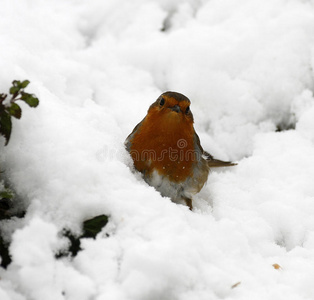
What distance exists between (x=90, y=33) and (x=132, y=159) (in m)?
2.65

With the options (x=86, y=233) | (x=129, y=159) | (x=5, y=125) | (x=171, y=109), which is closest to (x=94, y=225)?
(x=86, y=233)

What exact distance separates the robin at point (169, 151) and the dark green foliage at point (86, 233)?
892 mm

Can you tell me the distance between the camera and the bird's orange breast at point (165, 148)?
10.2 ft

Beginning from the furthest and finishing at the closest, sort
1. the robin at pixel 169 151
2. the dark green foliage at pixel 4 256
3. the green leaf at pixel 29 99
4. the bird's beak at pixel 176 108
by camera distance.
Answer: the bird's beak at pixel 176 108 < the robin at pixel 169 151 < the green leaf at pixel 29 99 < the dark green foliage at pixel 4 256

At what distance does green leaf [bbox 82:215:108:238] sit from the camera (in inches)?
87.0

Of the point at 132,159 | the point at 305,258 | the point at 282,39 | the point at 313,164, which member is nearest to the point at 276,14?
the point at 282,39

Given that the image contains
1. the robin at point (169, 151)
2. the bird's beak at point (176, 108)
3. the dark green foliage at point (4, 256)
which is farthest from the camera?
the bird's beak at point (176, 108)

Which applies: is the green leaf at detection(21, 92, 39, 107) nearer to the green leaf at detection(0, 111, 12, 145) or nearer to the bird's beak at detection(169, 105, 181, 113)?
the green leaf at detection(0, 111, 12, 145)

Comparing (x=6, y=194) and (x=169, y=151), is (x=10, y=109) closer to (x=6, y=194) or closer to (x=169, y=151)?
(x=6, y=194)

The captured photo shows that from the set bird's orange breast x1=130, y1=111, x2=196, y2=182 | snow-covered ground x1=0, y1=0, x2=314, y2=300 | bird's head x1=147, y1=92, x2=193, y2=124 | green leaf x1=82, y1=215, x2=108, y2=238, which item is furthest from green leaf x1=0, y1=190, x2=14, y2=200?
bird's head x1=147, y1=92, x2=193, y2=124

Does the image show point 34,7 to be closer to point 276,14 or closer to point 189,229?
point 276,14

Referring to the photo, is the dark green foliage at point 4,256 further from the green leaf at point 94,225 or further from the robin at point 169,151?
the robin at point 169,151

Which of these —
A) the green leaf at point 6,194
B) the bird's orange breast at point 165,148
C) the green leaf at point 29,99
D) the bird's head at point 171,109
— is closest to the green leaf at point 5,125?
the green leaf at point 29,99

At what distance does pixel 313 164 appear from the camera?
3715 millimetres
